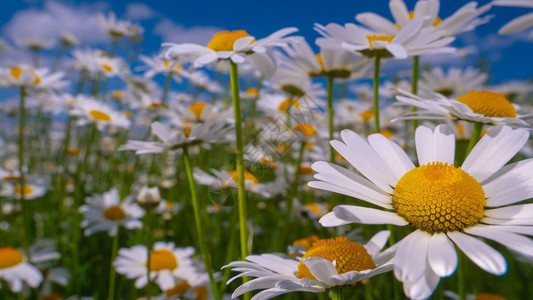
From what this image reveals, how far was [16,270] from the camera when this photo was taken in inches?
71.3

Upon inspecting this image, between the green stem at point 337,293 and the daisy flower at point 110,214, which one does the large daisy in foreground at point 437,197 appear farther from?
the daisy flower at point 110,214

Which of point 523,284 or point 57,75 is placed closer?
point 523,284

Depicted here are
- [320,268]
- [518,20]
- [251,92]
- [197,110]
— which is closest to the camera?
[320,268]

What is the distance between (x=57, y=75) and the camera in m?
2.76

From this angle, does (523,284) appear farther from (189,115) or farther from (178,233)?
(178,233)

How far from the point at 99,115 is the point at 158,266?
→ 159cm

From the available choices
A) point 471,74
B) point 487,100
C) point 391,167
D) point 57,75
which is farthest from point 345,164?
point 57,75

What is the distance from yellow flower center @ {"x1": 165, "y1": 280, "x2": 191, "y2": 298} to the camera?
4.83 feet

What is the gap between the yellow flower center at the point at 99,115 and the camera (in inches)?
114

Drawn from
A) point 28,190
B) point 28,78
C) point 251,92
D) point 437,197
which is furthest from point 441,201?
point 251,92

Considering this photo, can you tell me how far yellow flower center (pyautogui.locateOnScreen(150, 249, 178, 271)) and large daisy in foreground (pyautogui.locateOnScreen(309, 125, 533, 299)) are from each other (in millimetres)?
1222

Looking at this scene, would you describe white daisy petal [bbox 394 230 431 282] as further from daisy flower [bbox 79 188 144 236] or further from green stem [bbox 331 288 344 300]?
daisy flower [bbox 79 188 144 236]

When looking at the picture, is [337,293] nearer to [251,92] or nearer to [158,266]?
[158,266]

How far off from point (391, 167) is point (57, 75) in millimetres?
2645
